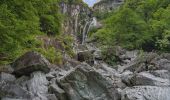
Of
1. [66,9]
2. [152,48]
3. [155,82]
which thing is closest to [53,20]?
[152,48]

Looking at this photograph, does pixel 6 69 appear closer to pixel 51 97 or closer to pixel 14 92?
pixel 14 92

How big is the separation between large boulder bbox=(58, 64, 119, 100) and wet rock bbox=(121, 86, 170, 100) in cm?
62

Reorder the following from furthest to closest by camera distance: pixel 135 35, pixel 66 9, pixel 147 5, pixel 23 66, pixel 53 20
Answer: pixel 66 9 < pixel 147 5 < pixel 135 35 < pixel 53 20 < pixel 23 66

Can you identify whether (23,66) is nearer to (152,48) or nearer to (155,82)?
(155,82)

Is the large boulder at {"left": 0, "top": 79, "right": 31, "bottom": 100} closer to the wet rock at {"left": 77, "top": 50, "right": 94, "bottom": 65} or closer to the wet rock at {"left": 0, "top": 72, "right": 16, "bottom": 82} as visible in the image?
the wet rock at {"left": 0, "top": 72, "right": 16, "bottom": 82}

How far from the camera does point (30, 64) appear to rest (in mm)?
16188

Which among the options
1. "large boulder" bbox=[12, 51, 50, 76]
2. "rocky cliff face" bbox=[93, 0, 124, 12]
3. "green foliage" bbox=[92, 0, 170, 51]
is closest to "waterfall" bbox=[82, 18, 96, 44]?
"rocky cliff face" bbox=[93, 0, 124, 12]

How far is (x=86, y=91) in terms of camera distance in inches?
581

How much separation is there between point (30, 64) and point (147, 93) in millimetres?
5795

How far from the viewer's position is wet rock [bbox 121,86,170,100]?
14.6m

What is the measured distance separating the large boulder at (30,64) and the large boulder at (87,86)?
5.84 feet

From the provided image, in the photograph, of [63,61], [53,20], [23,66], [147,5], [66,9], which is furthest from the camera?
[66,9]

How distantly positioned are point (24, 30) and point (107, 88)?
446 cm

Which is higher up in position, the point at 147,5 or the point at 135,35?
the point at 147,5
